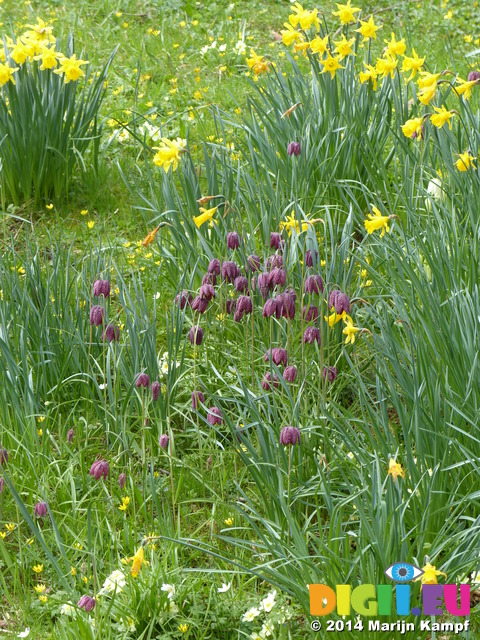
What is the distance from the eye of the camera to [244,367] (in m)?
3.04

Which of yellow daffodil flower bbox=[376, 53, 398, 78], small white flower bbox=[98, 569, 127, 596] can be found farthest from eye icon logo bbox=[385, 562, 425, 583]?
yellow daffodil flower bbox=[376, 53, 398, 78]

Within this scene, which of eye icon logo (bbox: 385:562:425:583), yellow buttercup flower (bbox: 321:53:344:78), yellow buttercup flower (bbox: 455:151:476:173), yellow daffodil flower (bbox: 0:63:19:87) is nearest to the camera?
eye icon logo (bbox: 385:562:425:583)

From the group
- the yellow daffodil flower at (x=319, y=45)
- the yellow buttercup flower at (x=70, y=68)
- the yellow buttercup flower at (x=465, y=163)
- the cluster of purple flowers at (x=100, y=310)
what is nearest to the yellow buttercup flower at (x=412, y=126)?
the yellow buttercup flower at (x=465, y=163)

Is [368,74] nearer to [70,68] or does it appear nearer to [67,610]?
[70,68]

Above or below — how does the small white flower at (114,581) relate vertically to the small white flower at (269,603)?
above

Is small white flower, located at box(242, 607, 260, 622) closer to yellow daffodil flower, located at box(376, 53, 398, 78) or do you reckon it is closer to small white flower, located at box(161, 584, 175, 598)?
small white flower, located at box(161, 584, 175, 598)

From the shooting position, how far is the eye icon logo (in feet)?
6.11

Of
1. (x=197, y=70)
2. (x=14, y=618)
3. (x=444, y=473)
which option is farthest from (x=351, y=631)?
(x=197, y=70)

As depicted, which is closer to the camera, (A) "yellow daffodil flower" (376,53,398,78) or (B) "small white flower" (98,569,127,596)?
(B) "small white flower" (98,569,127,596)

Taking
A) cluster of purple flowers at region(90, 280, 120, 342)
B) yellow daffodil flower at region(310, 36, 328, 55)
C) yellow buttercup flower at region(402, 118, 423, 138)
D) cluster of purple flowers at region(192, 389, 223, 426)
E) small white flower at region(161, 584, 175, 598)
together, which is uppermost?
yellow daffodil flower at region(310, 36, 328, 55)

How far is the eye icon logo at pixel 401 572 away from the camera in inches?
73.3

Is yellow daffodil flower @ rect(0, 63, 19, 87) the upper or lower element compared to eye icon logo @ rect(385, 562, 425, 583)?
upper

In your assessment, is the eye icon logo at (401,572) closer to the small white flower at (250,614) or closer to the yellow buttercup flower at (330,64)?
the small white flower at (250,614)

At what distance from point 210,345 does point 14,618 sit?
1.25 meters
